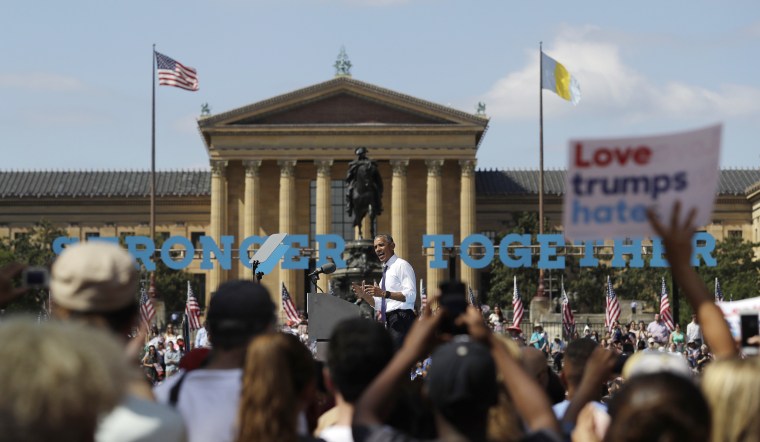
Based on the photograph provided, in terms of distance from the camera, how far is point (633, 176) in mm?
5656

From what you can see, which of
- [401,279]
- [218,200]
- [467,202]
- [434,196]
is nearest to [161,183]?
[218,200]

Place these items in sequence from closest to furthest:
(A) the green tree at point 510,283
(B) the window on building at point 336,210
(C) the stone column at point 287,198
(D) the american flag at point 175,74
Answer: (D) the american flag at point 175,74, (A) the green tree at point 510,283, (C) the stone column at point 287,198, (B) the window on building at point 336,210

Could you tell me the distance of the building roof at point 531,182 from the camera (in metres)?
98.9

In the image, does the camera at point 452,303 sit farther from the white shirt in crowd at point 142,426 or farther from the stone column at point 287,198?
the stone column at point 287,198

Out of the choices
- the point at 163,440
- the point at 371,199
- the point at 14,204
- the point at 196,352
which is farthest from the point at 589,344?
the point at 14,204

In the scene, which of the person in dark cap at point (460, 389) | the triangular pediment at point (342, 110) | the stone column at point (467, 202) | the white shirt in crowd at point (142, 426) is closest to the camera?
the white shirt in crowd at point (142, 426)

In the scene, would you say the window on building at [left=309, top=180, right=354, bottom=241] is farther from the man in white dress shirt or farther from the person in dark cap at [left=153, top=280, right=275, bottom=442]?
the person in dark cap at [left=153, top=280, right=275, bottom=442]

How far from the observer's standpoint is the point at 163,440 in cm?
474

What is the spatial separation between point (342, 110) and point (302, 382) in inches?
3206

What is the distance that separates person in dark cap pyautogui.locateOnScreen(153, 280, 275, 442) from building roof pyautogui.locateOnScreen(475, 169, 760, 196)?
92.0 m

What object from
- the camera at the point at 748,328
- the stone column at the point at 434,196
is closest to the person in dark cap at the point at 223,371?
the camera at the point at 748,328

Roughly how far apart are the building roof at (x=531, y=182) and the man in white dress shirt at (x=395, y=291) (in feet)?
270

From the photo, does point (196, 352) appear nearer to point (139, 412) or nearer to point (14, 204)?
point (139, 412)

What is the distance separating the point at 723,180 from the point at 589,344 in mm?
98647
